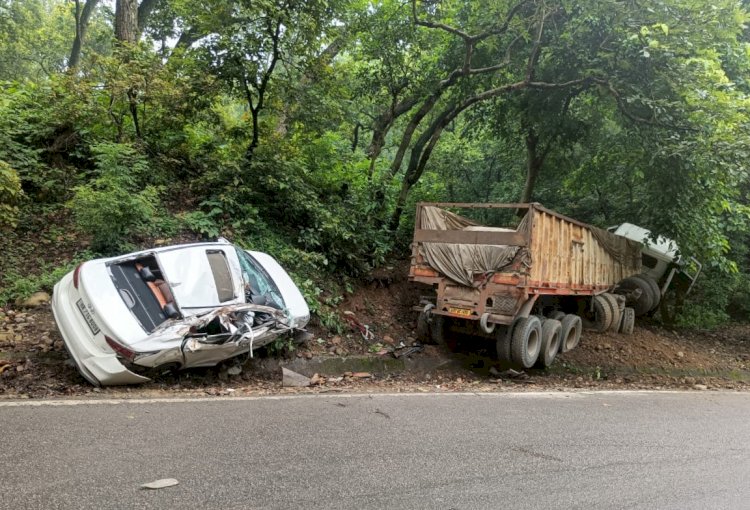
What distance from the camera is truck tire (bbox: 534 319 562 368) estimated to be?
8336 mm

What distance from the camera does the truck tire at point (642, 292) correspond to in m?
12.5

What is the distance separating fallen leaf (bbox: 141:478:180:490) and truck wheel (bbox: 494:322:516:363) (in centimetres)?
592

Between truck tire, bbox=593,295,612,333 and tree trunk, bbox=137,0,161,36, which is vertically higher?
tree trunk, bbox=137,0,161,36

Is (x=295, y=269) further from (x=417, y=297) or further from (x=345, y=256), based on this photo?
(x=417, y=297)

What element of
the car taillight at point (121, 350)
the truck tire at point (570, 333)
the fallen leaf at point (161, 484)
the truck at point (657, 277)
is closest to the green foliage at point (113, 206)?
the car taillight at point (121, 350)

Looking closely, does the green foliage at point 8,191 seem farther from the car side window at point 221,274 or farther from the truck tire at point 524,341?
the truck tire at point 524,341

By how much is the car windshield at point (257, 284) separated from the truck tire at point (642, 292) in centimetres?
964

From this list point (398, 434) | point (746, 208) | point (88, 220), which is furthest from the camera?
point (746, 208)

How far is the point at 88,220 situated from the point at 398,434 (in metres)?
5.64

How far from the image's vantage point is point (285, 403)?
16.4 ft

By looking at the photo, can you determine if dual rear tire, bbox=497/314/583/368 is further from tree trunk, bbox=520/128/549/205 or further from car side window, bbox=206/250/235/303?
tree trunk, bbox=520/128/549/205

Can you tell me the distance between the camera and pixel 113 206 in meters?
7.05

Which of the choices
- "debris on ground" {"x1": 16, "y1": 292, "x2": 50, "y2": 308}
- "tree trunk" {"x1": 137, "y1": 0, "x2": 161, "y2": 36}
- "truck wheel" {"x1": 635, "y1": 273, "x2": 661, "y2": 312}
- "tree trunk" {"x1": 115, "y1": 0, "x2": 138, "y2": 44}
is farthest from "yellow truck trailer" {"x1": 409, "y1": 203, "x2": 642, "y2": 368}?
"tree trunk" {"x1": 137, "y1": 0, "x2": 161, "y2": 36}

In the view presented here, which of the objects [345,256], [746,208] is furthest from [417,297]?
[746,208]
